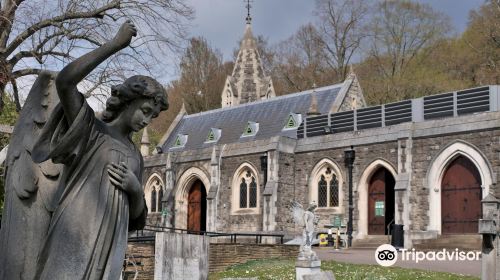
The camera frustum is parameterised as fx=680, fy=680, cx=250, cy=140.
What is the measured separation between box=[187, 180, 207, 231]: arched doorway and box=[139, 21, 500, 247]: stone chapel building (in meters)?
0.05

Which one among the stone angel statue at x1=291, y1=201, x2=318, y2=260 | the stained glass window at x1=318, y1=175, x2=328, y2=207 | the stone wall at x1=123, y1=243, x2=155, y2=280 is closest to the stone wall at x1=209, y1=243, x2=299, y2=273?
the stone wall at x1=123, y1=243, x2=155, y2=280

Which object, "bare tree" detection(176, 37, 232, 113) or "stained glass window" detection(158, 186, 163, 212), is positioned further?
"bare tree" detection(176, 37, 232, 113)

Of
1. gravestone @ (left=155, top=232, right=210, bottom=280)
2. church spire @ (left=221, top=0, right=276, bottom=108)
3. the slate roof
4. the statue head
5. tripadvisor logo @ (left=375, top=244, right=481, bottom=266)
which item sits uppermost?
church spire @ (left=221, top=0, right=276, bottom=108)

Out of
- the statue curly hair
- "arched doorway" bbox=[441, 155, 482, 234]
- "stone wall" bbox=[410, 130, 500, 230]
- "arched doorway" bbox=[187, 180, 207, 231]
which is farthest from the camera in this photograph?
"arched doorway" bbox=[187, 180, 207, 231]

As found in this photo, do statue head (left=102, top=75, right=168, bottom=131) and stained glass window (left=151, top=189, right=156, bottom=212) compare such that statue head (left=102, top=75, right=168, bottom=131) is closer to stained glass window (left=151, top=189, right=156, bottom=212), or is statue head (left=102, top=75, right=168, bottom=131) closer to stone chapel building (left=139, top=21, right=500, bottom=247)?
stone chapel building (left=139, top=21, right=500, bottom=247)

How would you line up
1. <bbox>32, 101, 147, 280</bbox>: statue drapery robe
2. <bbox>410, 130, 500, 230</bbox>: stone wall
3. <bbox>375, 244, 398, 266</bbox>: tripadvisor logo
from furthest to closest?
<bbox>410, 130, 500, 230</bbox>: stone wall, <bbox>375, 244, 398, 266</bbox>: tripadvisor logo, <bbox>32, 101, 147, 280</bbox>: statue drapery robe

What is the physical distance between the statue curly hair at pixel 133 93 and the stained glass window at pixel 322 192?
25.0 m

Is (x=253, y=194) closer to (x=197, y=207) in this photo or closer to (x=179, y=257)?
(x=197, y=207)

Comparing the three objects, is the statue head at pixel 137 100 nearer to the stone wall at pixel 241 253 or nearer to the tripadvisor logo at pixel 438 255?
the stone wall at pixel 241 253

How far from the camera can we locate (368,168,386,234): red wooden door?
26156 millimetres

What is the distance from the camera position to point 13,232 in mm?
3230

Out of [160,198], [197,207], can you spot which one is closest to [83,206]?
[197,207]

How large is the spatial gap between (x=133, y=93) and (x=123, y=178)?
42 centimetres

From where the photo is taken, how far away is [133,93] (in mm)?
3283
